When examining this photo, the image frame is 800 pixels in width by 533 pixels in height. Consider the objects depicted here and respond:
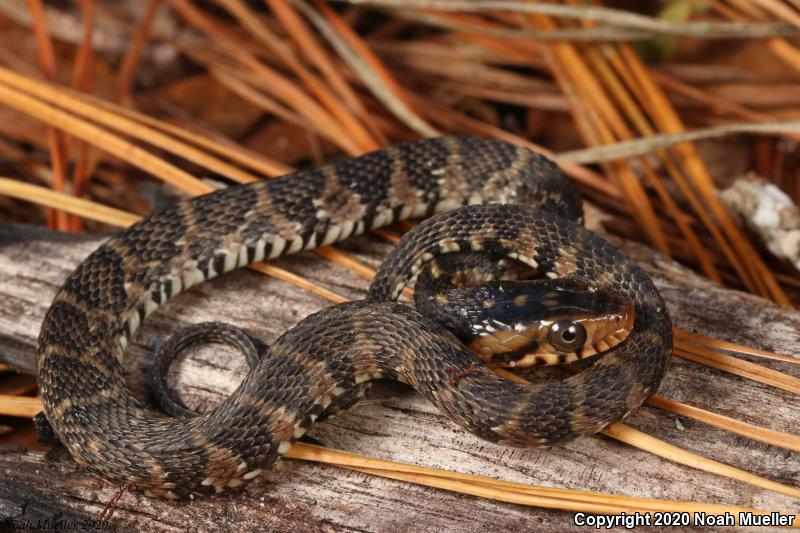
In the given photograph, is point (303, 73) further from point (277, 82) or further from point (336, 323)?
point (336, 323)

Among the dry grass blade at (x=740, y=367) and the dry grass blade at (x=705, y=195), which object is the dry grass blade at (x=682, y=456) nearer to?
the dry grass blade at (x=740, y=367)

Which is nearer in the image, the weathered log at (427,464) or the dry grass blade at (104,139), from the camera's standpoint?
the weathered log at (427,464)

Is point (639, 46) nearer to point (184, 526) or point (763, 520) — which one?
point (763, 520)

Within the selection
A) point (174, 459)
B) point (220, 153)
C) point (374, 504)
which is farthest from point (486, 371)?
point (220, 153)

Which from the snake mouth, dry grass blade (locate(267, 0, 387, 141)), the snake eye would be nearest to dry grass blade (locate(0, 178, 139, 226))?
dry grass blade (locate(267, 0, 387, 141))

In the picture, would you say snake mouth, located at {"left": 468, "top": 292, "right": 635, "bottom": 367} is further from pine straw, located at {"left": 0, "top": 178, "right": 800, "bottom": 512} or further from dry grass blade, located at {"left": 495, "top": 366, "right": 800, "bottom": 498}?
dry grass blade, located at {"left": 495, "top": 366, "right": 800, "bottom": 498}

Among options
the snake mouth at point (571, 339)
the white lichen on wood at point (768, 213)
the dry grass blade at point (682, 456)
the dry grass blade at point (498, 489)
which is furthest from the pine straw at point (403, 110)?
the dry grass blade at point (498, 489)

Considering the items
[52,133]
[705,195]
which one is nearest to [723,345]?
[705,195]
